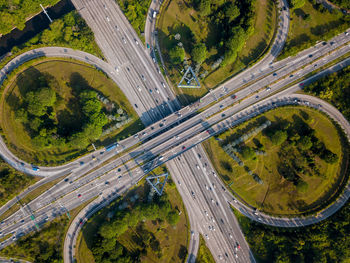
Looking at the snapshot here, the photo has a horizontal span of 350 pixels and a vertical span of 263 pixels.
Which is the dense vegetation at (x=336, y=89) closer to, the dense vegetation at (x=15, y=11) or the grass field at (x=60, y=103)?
the grass field at (x=60, y=103)

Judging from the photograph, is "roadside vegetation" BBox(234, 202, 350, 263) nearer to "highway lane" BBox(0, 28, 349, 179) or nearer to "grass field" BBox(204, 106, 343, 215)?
"grass field" BBox(204, 106, 343, 215)

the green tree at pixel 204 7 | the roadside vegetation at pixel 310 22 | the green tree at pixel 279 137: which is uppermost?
the green tree at pixel 204 7

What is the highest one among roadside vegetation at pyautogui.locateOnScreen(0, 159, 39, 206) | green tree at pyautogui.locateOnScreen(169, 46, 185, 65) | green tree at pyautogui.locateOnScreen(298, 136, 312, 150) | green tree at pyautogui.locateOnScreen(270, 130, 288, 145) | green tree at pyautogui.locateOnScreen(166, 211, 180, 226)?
green tree at pyautogui.locateOnScreen(169, 46, 185, 65)

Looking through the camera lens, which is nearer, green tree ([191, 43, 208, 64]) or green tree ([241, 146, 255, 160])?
green tree ([191, 43, 208, 64])

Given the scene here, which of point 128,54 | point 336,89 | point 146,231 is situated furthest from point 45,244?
point 336,89

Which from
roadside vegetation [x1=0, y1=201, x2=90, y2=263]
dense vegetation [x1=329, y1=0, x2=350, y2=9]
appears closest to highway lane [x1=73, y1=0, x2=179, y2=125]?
roadside vegetation [x1=0, y1=201, x2=90, y2=263]

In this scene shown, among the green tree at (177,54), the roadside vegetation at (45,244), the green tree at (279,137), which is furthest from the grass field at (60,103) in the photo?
the green tree at (279,137)
